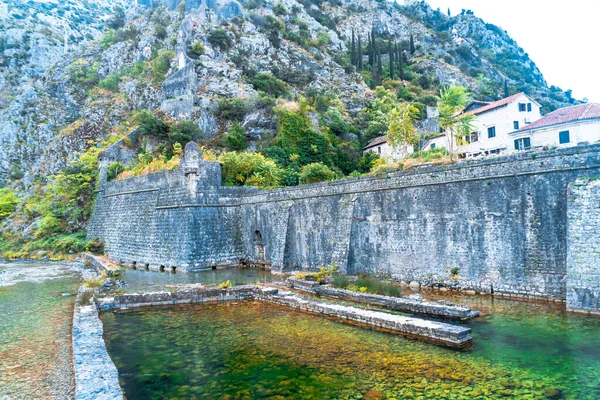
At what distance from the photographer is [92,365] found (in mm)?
7559

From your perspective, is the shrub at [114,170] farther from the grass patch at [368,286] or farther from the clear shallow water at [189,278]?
the grass patch at [368,286]

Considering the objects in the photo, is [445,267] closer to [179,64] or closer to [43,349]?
[43,349]

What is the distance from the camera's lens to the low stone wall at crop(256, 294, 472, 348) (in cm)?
938

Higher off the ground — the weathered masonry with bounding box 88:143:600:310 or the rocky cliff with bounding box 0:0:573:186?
the rocky cliff with bounding box 0:0:573:186

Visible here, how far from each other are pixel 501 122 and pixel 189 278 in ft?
79.0

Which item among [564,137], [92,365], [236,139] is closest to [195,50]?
[236,139]

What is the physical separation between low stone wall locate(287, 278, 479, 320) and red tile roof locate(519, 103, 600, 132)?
1736 cm

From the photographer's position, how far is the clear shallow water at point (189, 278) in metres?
19.2

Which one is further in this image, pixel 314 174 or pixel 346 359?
pixel 314 174

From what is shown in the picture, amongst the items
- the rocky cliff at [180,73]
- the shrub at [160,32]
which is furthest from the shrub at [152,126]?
the shrub at [160,32]

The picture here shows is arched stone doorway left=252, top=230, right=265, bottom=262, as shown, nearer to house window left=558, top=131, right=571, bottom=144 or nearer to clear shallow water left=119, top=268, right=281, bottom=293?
clear shallow water left=119, top=268, right=281, bottom=293

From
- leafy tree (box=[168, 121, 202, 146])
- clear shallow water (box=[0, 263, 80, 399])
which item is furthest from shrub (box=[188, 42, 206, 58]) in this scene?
clear shallow water (box=[0, 263, 80, 399])

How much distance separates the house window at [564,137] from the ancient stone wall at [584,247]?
13715mm

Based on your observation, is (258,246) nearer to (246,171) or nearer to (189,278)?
(189,278)
